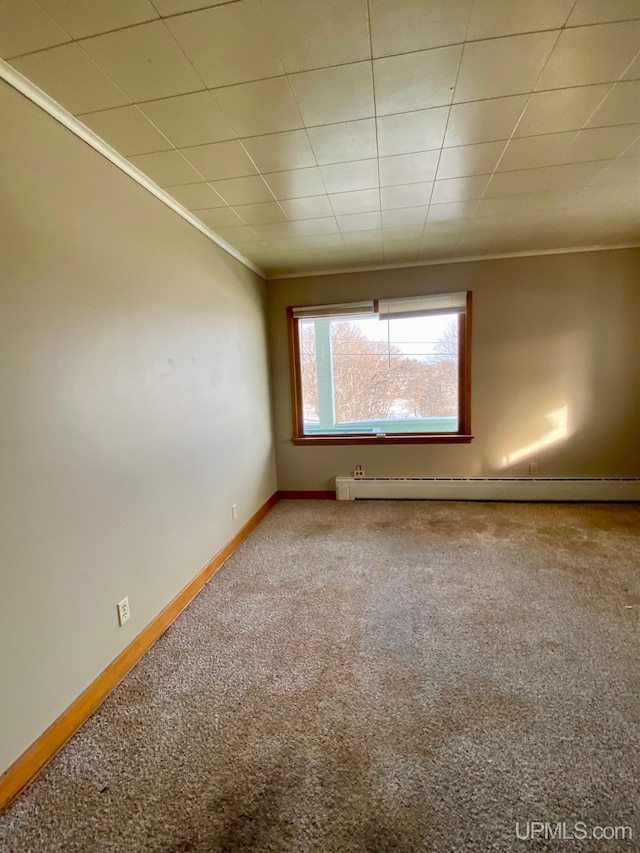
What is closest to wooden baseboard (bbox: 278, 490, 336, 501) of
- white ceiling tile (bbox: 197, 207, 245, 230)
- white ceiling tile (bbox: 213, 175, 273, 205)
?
white ceiling tile (bbox: 197, 207, 245, 230)

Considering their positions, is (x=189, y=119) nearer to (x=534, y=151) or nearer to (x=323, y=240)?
(x=323, y=240)

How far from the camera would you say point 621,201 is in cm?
237

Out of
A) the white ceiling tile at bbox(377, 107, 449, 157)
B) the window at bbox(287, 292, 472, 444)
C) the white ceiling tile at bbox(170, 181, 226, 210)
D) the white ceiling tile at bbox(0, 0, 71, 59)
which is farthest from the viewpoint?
the window at bbox(287, 292, 472, 444)

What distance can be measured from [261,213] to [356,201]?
611 millimetres

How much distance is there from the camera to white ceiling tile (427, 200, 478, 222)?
2328mm

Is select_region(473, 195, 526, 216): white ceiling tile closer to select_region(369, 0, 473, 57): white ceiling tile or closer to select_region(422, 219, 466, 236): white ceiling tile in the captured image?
select_region(422, 219, 466, 236): white ceiling tile

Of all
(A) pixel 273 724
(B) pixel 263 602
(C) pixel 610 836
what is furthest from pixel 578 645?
(B) pixel 263 602

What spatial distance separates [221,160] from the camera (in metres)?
1.75

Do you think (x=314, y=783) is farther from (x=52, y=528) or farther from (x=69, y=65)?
(x=69, y=65)

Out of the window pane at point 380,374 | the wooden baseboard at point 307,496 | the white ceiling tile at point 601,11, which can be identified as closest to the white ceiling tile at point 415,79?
the white ceiling tile at point 601,11

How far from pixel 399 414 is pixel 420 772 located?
2.89 m

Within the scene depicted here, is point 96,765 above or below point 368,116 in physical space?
below

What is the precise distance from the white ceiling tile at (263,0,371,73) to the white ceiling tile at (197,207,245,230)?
1136 millimetres

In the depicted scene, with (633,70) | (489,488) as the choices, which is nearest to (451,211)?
(633,70)
